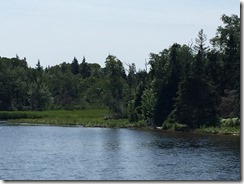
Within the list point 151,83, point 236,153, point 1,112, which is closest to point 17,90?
point 1,112

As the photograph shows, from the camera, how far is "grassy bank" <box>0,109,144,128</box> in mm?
104125

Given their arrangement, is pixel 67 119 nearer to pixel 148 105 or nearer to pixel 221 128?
pixel 148 105

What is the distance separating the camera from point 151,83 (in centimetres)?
9819

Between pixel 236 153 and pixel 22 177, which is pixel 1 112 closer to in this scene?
pixel 236 153

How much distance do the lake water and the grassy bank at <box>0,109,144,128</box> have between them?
31.5 m

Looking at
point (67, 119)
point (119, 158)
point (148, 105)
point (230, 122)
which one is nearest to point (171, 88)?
point (148, 105)

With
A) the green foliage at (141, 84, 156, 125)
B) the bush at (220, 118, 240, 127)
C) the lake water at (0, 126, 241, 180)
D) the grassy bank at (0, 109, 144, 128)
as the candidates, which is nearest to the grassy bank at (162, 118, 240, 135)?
the bush at (220, 118, 240, 127)

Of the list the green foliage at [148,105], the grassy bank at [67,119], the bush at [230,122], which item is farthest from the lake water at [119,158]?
the grassy bank at [67,119]

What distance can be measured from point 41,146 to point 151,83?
40.9 meters

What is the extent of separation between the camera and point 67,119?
11419cm

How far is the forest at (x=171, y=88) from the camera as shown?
8356cm

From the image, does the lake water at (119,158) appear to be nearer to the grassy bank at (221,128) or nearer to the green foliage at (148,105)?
the grassy bank at (221,128)

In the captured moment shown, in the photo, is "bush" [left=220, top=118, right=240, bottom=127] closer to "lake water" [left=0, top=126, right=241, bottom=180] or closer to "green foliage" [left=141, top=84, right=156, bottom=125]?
"lake water" [left=0, top=126, right=241, bottom=180]

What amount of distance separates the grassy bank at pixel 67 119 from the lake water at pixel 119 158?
1241 inches
